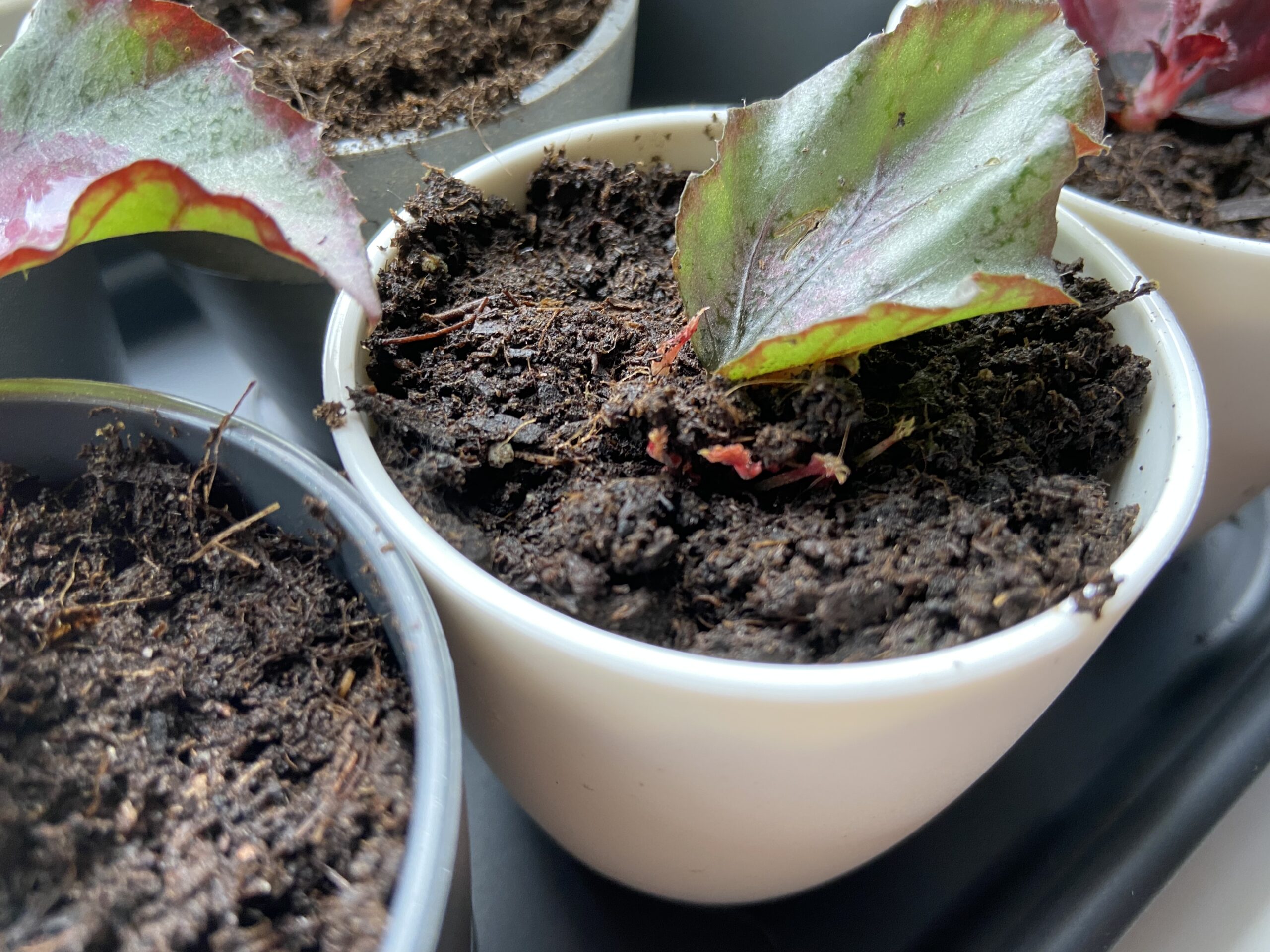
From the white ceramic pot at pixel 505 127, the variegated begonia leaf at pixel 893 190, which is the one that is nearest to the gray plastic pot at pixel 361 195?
the white ceramic pot at pixel 505 127

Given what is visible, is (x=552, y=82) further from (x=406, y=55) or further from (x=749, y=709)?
(x=749, y=709)

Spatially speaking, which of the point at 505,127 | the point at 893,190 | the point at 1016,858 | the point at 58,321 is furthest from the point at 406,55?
the point at 1016,858

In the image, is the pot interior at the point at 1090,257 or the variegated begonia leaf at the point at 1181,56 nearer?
the pot interior at the point at 1090,257

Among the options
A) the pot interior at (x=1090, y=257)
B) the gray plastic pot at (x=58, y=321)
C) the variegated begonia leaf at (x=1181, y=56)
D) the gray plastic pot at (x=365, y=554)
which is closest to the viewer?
the gray plastic pot at (x=365, y=554)

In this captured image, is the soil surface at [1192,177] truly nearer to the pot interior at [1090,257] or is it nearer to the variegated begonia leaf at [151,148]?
the pot interior at [1090,257]

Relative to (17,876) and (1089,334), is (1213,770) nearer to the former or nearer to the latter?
(1089,334)
